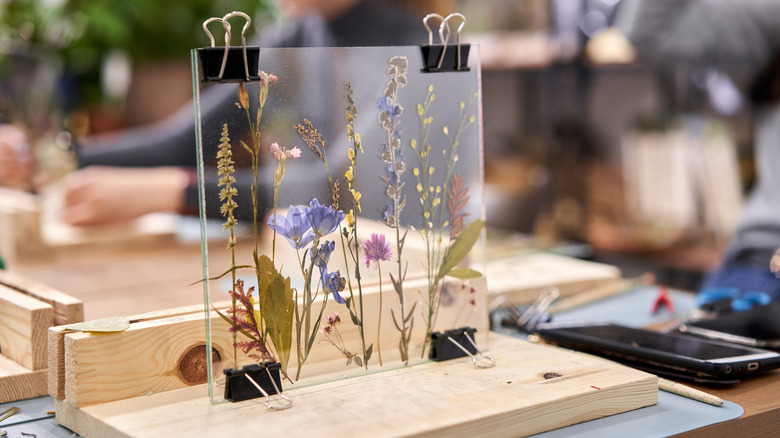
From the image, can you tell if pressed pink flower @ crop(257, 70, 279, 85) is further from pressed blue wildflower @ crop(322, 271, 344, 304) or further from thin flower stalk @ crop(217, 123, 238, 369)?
pressed blue wildflower @ crop(322, 271, 344, 304)

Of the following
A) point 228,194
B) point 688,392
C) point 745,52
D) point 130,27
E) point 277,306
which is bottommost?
point 688,392

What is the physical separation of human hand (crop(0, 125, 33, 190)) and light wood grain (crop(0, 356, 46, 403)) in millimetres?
1048

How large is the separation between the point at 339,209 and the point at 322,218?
2 cm

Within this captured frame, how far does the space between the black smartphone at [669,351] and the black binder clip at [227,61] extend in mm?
462

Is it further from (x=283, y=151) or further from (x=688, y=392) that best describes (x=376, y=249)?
(x=688, y=392)

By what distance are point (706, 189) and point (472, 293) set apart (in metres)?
1.95

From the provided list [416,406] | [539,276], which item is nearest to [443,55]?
[416,406]

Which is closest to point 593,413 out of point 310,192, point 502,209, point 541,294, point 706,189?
point 310,192

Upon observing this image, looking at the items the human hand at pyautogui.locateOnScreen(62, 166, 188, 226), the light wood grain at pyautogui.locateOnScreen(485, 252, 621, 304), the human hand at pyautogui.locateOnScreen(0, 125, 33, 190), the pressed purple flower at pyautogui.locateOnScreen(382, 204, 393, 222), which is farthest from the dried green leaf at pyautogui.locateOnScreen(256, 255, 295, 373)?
the human hand at pyautogui.locateOnScreen(0, 125, 33, 190)

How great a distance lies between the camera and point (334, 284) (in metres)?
0.78

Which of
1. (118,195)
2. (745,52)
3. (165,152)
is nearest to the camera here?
(745,52)

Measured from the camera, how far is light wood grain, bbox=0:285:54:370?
33.1 inches

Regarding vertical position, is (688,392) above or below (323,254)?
below

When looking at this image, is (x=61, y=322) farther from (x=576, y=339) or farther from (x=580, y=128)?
(x=580, y=128)
